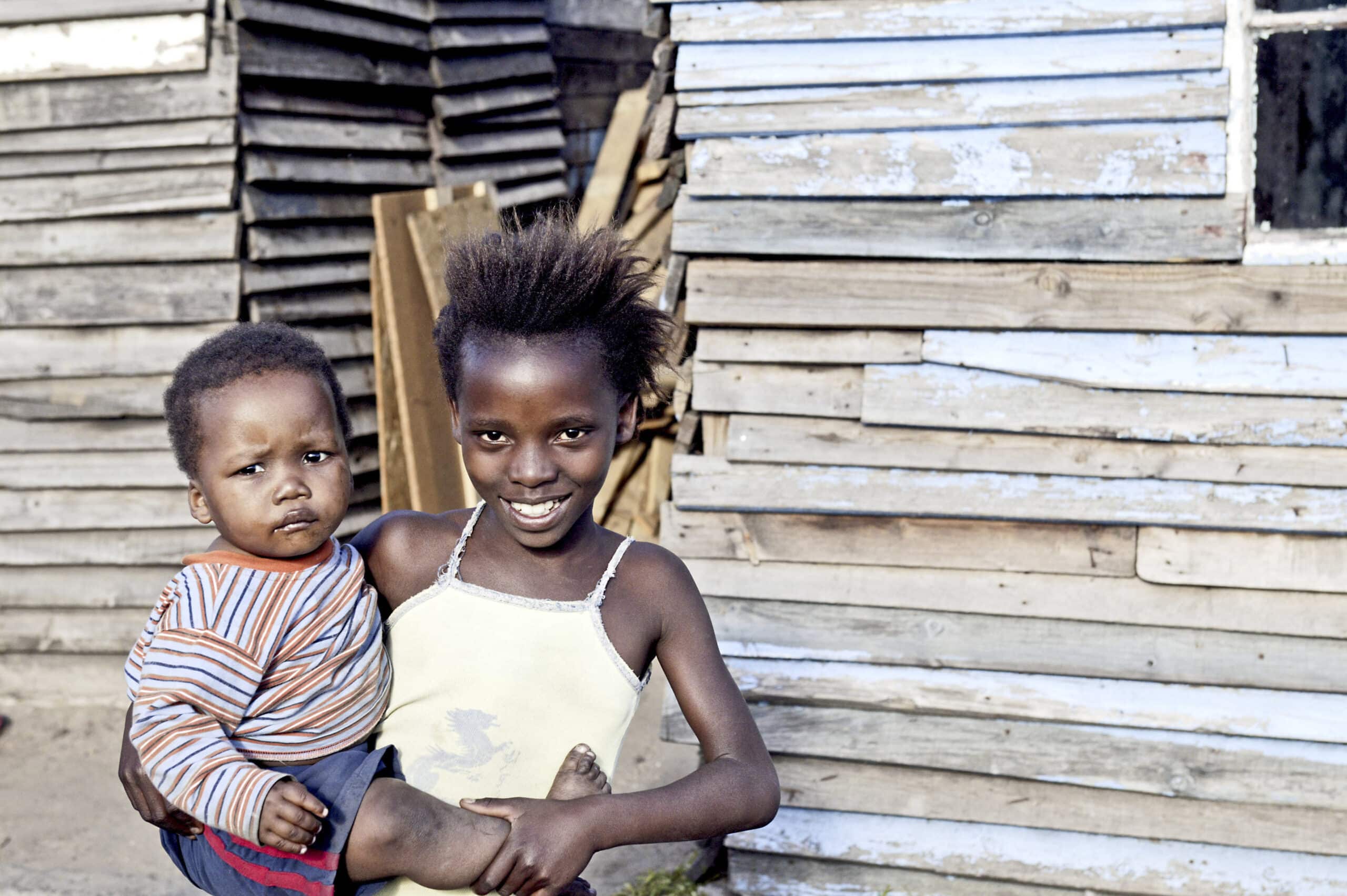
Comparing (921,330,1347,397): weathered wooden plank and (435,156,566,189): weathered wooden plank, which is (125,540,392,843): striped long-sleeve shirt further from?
(435,156,566,189): weathered wooden plank

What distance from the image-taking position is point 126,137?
5.22 metres

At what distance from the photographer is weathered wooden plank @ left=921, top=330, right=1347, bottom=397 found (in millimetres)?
3441

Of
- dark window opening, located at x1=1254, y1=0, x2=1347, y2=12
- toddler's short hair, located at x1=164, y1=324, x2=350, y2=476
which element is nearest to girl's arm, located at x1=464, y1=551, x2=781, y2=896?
toddler's short hair, located at x1=164, y1=324, x2=350, y2=476

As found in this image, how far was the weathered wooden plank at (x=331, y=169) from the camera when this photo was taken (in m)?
5.33

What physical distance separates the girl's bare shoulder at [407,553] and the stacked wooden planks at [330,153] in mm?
3803

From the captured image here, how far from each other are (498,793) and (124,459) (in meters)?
4.40

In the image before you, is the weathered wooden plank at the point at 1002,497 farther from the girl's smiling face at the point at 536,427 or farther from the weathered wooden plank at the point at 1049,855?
the girl's smiling face at the point at 536,427

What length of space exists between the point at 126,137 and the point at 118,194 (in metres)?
0.24

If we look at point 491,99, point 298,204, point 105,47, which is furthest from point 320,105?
point 491,99

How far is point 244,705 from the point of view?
1582mm

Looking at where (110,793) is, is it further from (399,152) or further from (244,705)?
(244,705)

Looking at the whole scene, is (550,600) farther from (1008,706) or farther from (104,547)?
(104,547)

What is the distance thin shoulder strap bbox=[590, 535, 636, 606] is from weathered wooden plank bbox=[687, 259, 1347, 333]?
2.05 meters

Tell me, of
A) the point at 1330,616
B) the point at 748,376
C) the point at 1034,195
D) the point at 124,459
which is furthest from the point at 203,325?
the point at 1330,616
